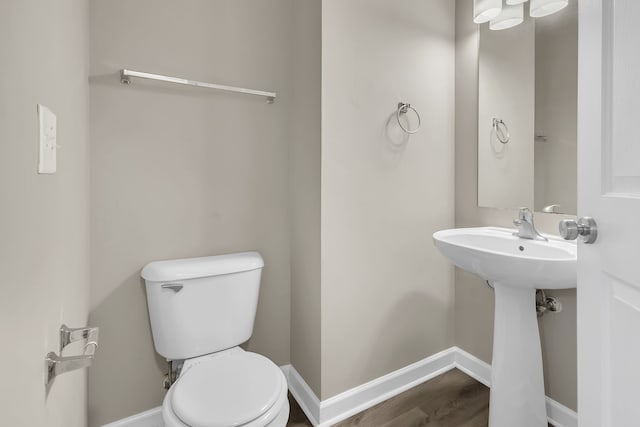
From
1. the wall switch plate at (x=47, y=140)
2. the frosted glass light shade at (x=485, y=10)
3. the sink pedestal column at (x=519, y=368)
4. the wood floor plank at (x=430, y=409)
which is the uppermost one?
the frosted glass light shade at (x=485, y=10)

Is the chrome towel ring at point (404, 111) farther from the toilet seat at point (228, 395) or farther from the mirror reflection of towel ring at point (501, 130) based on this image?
the toilet seat at point (228, 395)

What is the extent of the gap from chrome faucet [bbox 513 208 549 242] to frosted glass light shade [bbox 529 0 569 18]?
2.98ft

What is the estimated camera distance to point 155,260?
1416 millimetres

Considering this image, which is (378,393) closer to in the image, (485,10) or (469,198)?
(469,198)

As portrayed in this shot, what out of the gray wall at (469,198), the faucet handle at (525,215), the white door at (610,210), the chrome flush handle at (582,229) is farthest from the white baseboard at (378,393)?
the chrome flush handle at (582,229)

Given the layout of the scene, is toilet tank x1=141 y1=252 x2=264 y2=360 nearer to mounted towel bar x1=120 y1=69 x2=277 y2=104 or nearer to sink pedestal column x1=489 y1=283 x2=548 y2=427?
mounted towel bar x1=120 y1=69 x2=277 y2=104

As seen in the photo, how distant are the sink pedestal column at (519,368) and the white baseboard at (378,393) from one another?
330 millimetres

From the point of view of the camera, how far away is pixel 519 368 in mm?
1273

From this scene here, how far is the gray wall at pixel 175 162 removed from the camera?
4.33ft

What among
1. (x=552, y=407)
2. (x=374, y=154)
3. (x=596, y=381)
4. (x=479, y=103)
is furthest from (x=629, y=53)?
(x=552, y=407)

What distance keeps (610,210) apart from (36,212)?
1141 millimetres

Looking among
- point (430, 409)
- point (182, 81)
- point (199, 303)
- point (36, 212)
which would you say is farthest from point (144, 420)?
point (182, 81)

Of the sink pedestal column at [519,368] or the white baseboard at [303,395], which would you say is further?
the white baseboard at [303,395]

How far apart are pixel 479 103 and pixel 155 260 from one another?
72.6 inches
